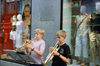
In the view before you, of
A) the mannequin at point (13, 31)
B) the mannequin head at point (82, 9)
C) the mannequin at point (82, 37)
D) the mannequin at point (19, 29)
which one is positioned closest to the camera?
the mannequin at point (82, 37)

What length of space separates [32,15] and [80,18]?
2.00m

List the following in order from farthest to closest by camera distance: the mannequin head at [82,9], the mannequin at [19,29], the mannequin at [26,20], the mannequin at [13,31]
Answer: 1. the mannequin at [13,31]
2. the mannequin at [19,29]
3. the mannequin at [26,20]
4. the mannequin head at [82,9]

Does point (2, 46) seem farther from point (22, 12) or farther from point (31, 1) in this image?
point (31, 1)

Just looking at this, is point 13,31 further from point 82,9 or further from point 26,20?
point 82,9

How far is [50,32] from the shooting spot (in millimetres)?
7969

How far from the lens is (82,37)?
24.4ft

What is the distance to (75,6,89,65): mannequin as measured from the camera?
24.1 ft

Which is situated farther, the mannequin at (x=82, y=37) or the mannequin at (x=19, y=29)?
the mannequin at (x=19, y=29)

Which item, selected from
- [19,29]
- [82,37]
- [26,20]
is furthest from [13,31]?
[82,37]

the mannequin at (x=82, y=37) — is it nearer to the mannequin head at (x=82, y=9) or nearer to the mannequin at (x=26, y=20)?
the mannequin head at (x=82, y=9)

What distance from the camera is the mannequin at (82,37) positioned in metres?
7.35

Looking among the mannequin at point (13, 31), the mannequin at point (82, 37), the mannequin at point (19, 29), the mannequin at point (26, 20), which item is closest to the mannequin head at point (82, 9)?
the mannequin at point (82, 37)

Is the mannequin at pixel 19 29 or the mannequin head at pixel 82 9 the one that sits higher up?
the mannequin head at pixel 82 9

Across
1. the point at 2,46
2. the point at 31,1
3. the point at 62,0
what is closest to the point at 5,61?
the point at 2,46
